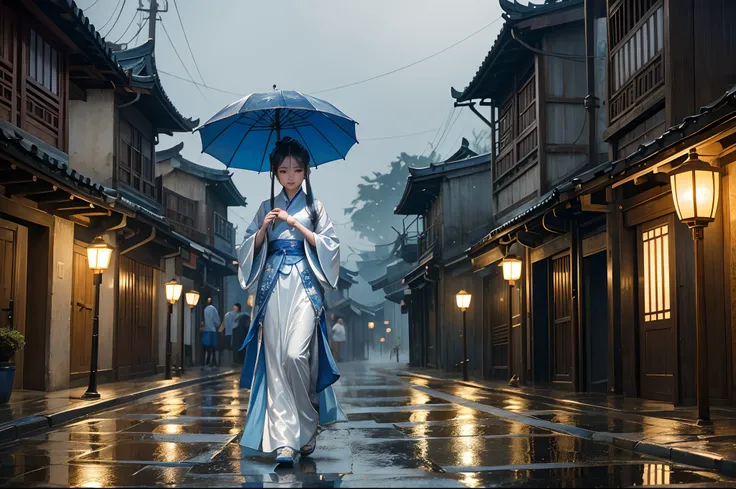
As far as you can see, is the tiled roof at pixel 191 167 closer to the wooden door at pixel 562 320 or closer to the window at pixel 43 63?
the window at pixel 43 63

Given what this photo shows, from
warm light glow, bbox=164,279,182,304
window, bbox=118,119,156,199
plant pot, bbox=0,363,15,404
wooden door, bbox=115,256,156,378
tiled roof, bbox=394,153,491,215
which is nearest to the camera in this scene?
plant pot, bbox=0,363,15,404

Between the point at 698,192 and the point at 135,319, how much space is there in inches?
707

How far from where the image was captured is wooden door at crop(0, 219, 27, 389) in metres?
14.8

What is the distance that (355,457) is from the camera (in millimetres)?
7285

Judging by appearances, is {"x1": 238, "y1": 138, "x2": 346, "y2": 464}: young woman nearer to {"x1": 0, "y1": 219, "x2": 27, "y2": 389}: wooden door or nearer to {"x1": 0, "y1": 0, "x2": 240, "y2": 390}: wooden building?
{"x1": 0, "y1": 0, "x2": 240, "y2": 390}: wooden building

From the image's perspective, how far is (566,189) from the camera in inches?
608

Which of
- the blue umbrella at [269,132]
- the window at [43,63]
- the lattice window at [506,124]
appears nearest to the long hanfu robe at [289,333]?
the blue umbrella at [269,132]

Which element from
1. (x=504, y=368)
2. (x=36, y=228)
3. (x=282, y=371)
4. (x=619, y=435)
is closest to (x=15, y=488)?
(x=282, y=371)

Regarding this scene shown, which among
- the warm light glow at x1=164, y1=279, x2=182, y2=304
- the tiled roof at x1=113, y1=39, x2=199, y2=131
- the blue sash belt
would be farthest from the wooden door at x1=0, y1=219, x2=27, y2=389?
the tiled roof at x1=113, y1=39, x2=199, y2=131

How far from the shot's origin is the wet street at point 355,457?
19.7 ft

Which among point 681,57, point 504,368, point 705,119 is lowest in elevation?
point 504,368

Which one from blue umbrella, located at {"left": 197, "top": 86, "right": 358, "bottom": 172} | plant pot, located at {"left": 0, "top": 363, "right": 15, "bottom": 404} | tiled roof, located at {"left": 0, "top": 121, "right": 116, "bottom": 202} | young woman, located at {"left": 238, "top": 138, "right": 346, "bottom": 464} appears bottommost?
plant pot, located at {"left": 0, "top": 363, "right": 15, "bottom": 404}

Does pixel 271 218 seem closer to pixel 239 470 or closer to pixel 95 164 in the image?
pixel 239 470

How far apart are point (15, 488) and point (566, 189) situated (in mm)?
11396
